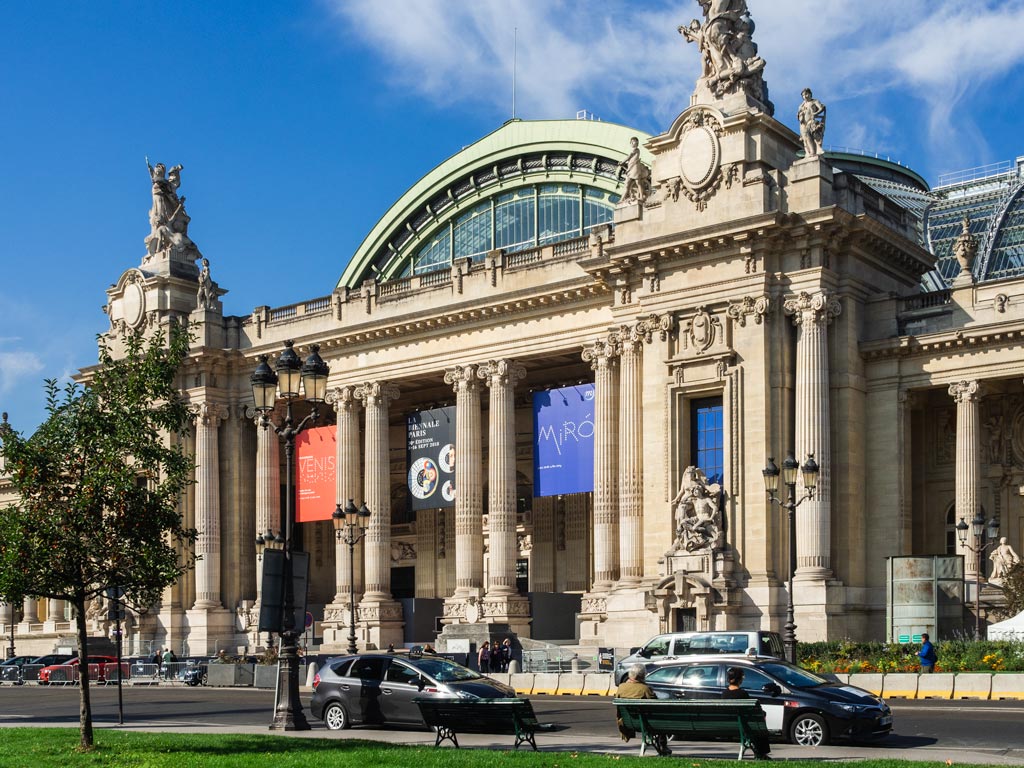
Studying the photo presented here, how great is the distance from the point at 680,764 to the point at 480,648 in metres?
34.3

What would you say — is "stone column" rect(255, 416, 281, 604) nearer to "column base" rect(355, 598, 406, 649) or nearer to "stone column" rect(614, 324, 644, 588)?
"column base" rect(355, 598, 406, 649)

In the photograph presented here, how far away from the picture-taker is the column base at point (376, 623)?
204 ft

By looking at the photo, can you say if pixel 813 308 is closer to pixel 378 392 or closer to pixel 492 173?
pixel 378 392

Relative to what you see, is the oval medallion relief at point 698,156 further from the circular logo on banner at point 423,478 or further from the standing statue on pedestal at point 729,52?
the circular logo on banner at point 423,478

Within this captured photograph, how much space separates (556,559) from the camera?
228ft

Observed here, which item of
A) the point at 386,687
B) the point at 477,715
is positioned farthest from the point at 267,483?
the point at 477,715

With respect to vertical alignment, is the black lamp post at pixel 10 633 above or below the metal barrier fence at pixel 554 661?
below

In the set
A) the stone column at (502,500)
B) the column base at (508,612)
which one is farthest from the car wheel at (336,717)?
the stone column at (502,500)

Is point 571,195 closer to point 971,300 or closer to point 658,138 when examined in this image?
point 658,138

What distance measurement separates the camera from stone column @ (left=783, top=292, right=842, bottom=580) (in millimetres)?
46469

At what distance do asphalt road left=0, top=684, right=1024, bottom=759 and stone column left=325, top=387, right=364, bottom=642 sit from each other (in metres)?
14.2

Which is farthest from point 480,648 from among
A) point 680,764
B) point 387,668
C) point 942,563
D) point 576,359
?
point 680,764

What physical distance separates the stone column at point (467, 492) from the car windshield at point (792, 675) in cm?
3417

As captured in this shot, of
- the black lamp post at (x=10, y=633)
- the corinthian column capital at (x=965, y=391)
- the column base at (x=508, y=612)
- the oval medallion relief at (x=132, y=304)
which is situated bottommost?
the black lamp post at (x=10, y=633)
